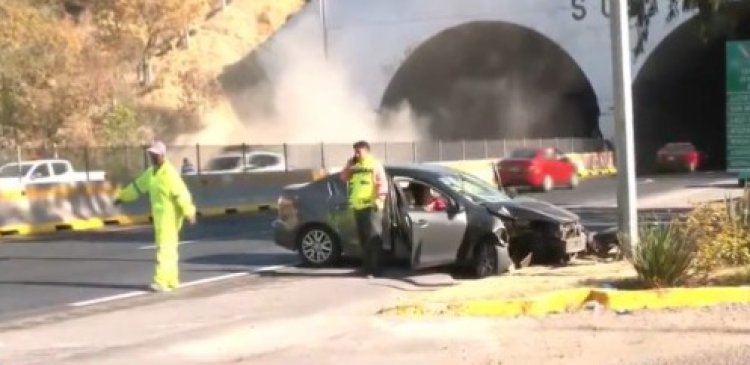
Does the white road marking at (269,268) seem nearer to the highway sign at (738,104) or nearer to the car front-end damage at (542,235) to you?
the car front-end damage at (542,235)

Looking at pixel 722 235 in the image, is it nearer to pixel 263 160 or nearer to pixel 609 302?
pixel 609 302

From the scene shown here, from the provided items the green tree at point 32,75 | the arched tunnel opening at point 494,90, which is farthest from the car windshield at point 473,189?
the arched tunnel opening at point 494,90

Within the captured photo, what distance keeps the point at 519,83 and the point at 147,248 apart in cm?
4291

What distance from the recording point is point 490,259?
49.4ft

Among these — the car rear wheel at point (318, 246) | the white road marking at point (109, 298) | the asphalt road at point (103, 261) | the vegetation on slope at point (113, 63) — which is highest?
the vegetation on slope at point (113, 63)

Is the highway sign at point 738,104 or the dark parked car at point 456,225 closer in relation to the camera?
the highway sign at point 738,104

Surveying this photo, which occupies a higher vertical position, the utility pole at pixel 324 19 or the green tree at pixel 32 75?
the utility pole at pixel 324 19

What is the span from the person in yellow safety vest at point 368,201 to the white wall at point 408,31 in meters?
39.1

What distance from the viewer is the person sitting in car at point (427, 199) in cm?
1521

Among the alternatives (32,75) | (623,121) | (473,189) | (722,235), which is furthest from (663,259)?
(32,75)

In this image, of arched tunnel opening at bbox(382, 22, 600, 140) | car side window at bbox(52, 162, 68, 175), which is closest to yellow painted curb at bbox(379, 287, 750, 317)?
car side window at bbox(52, 162, 68, 175)

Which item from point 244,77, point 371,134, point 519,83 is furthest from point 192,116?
point 519,83

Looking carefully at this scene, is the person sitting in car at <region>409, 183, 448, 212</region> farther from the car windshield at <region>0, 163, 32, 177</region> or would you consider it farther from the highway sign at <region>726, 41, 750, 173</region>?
the car windshield at <region>0, 163, 32, 177</region>

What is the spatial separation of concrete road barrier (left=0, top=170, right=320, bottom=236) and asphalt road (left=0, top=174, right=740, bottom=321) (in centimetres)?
170
